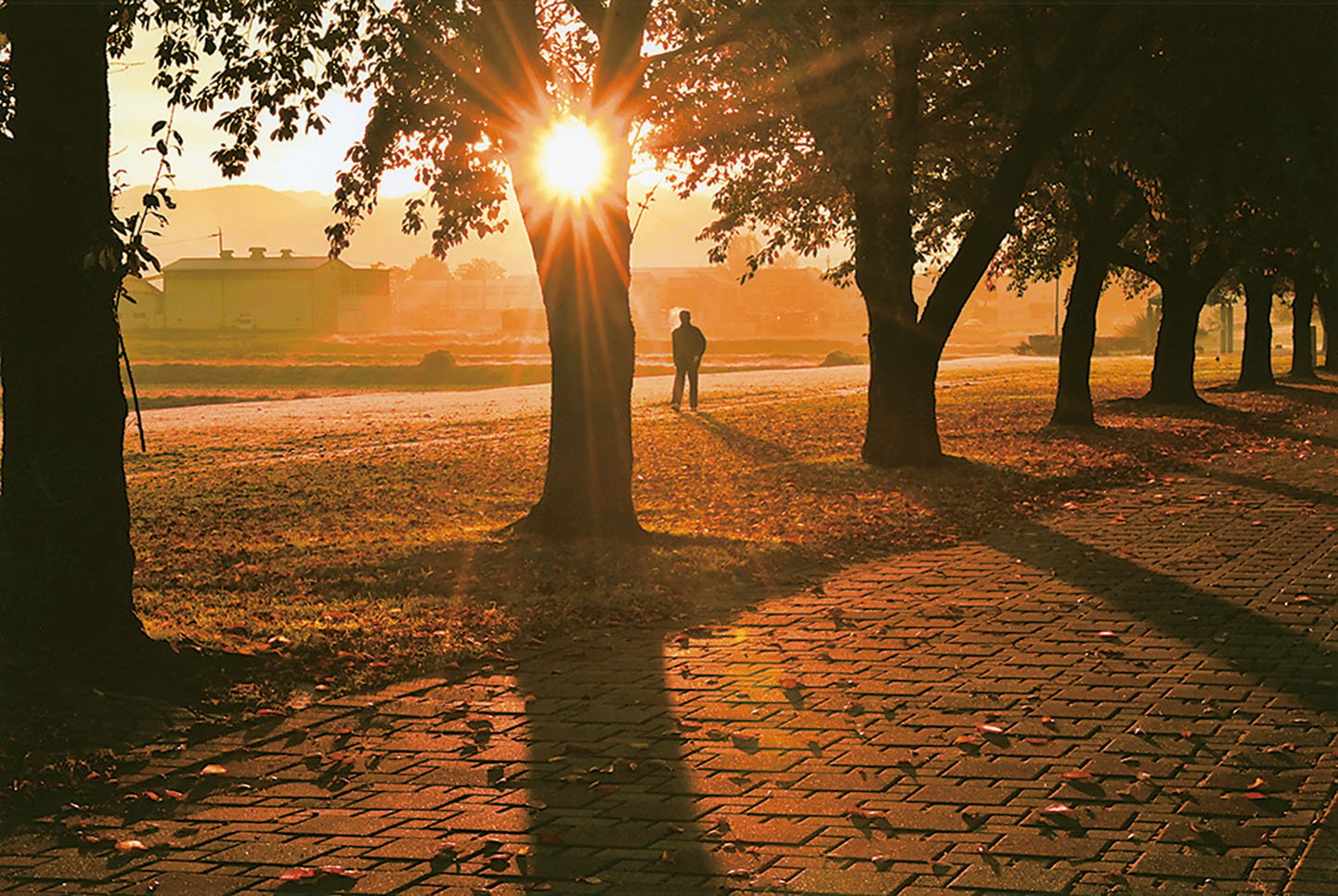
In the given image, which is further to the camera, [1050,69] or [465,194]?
[1050,69]

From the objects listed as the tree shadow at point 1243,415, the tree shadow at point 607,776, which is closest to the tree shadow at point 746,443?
the tree shadow at point 1243,415

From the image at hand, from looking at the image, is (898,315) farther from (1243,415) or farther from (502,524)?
(1243,415)

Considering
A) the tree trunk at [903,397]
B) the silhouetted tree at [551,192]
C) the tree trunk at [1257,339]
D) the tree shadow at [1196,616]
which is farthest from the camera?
the tree trunk at [1257,339]

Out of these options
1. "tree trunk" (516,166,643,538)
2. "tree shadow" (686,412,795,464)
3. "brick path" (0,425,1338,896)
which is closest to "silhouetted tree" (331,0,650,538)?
"tree trunk" (516,166,643,538)

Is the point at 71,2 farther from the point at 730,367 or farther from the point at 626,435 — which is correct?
the point at 730,367

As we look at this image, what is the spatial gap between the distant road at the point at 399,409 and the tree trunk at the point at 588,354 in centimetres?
1384

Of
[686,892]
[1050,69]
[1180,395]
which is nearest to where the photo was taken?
[686,892]

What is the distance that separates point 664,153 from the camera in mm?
14914

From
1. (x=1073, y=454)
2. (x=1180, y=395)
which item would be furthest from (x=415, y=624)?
(x=1180, y=395)

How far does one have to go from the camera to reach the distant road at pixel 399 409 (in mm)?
27000

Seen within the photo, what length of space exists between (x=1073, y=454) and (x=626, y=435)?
9.60 m

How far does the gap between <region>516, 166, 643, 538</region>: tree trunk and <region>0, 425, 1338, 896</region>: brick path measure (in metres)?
2.75

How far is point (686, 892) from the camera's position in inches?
171

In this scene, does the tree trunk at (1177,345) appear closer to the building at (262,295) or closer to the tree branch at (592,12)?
the tree branch at (592,12)
